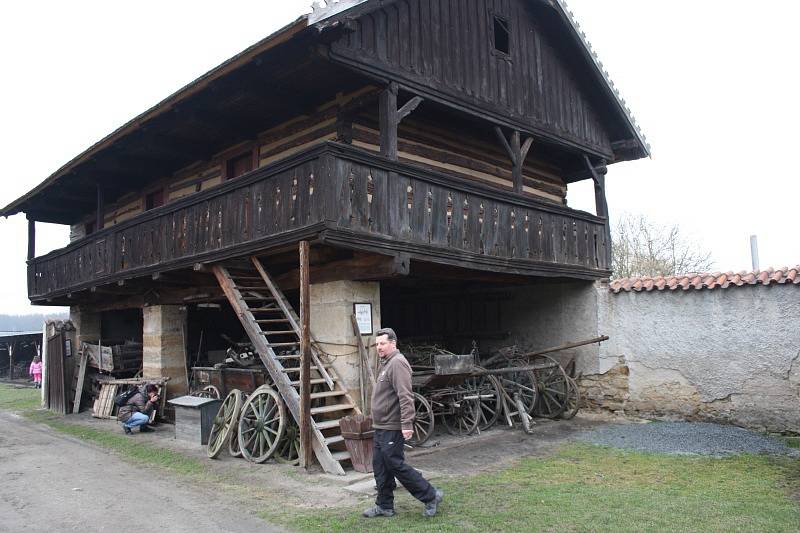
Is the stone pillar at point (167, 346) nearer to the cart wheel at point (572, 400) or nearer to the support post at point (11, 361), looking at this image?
the cart wheel at point (572, 400)

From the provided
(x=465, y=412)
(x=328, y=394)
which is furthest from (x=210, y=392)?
(x=465, y=412)

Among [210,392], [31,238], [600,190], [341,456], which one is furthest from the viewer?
[31,238]

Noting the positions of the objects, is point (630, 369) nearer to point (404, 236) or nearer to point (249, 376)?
point (404, 236)

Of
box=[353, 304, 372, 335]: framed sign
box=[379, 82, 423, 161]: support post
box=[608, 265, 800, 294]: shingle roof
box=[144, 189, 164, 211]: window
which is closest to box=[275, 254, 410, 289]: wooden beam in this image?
box=[353, 304, 372, 335]: framed sign

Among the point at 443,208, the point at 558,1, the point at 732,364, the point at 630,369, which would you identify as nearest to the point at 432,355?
the point at 443,208

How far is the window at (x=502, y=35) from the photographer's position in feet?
41.8

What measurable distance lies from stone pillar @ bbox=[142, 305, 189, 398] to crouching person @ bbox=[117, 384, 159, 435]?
1.68ft

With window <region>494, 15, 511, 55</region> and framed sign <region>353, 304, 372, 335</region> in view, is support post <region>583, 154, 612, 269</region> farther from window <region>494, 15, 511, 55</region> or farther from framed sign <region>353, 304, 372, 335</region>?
framed sign <region>353, 304, 372, 335</region>

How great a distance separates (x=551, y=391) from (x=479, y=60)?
21.0 ft

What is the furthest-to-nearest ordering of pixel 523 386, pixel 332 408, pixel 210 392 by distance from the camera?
pixel 523 386
pixel 210 392
pixel 332 408

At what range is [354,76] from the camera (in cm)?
988

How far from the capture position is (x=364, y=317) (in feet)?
32.4

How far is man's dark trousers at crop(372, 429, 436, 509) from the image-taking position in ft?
20.1

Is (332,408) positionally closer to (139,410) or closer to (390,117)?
(390,117)
